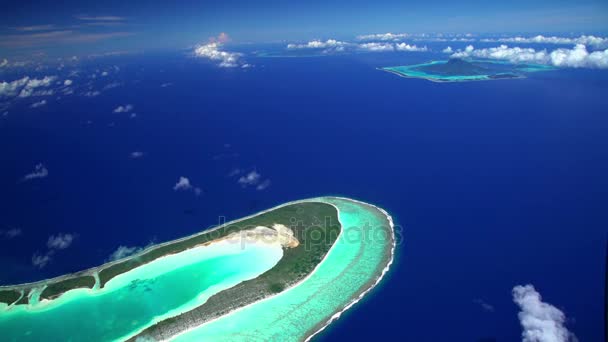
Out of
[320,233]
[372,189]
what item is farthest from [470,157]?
[320,233]

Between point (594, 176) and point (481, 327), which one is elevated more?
point (594, 176)

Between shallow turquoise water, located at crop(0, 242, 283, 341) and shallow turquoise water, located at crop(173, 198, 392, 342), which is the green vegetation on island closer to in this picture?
shallow turquoise water, located at crop(173, 198, 392, 342)

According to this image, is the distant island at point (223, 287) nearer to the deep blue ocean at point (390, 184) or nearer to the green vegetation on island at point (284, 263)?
the green vegetation on island at point (284, 263)

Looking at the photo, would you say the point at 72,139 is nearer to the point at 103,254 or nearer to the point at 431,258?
the point at 103,254

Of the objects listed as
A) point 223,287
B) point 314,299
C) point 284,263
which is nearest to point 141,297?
point 223,287

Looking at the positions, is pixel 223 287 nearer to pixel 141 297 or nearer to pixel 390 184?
pixel 141 297
